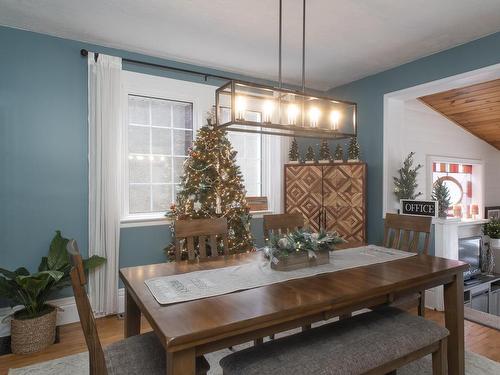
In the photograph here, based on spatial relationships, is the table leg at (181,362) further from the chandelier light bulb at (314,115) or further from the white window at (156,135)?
the white window at (156,135)

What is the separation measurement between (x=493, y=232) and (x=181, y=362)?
5.67 m

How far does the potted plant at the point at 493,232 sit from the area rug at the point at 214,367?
3368 millimetres

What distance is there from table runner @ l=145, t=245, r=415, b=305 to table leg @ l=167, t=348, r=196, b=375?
279 mm

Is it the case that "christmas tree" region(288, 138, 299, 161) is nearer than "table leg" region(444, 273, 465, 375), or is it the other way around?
"table leg" region(444, 273, 465, 375)

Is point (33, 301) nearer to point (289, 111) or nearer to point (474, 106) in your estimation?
point (289, 111)

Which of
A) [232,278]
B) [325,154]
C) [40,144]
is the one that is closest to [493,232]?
[325,154]

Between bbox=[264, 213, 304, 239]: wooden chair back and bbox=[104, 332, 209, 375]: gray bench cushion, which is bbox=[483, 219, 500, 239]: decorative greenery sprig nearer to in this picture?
bbox=[264, 213, 304, 239]: wooden chair back

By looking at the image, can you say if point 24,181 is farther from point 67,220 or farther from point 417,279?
point 417,279

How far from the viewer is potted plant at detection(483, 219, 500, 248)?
5059 millimetres

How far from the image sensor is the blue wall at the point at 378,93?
3256 mm

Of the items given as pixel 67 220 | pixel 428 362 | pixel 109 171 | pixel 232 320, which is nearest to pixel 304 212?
pixel 428 362

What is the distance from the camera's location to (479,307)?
183 inches

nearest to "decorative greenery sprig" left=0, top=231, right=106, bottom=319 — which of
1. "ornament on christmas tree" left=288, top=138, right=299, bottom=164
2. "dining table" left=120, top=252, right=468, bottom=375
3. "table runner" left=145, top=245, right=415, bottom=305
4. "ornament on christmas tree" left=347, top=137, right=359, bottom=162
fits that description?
"dining table" left=120, top=252, right=468, bottom=375

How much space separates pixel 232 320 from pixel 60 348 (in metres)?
2.18
